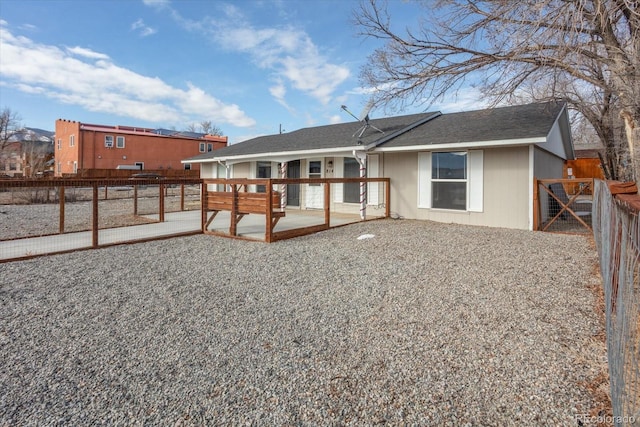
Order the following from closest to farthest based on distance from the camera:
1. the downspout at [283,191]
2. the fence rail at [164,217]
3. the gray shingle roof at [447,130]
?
1. the fence rail at [164,217]
2. the gray shingle roof at [447,130]
3. the downspout at [283,191]

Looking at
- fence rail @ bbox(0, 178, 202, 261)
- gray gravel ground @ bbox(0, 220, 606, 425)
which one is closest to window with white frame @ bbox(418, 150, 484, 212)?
gray gravel ground @ bbox(0, 220, 606, 425)

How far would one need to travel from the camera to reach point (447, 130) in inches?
398

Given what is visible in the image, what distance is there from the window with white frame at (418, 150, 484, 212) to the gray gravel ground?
358 centimetres

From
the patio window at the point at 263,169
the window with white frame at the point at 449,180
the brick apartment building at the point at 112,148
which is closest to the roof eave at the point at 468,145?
the window with white frame at the point at 449,180

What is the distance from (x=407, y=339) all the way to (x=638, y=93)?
757 centimetres

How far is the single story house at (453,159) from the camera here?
8.46 metres

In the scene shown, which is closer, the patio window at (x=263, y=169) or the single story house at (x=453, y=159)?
the single story house at (x=453, y=159)

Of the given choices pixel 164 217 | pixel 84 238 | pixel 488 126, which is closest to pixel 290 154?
pixel 164 217

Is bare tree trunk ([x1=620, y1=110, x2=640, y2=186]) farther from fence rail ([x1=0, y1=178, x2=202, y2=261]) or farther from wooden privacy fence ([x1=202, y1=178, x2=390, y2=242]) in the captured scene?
fence rail ([x1=0, y1=178, x2=202, y2=261])

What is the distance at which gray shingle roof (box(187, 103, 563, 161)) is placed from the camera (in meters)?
8.63

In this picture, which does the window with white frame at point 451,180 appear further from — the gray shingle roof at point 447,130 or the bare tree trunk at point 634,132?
the bare tree trunk at point 634,132

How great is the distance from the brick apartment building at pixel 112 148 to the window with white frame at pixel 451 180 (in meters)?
29.3

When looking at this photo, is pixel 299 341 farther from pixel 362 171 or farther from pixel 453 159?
pixel 453 159

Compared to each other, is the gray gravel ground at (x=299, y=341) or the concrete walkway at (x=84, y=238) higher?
the concrete walkway at (x=84, y=238)
